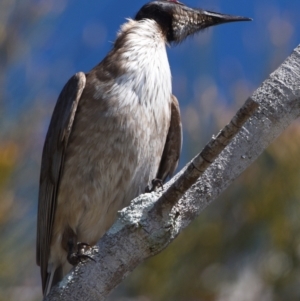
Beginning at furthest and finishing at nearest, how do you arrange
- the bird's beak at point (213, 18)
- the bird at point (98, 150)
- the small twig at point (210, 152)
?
the bird's beak at point (213, 18), the bird at point (98, 150), the small twig at point (210, 152)

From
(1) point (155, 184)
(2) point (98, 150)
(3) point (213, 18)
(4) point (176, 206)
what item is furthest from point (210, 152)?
(3) point (213, 18)

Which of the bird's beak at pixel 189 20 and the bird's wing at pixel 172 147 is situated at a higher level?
the bird's beak at pixel 189 20

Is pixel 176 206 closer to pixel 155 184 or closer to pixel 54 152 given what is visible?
pixel 155 184

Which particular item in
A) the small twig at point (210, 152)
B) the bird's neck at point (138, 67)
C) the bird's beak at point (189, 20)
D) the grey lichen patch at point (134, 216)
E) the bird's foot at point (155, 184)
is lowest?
the small twig at point (210, 152)

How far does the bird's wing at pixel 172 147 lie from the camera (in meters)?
3.13

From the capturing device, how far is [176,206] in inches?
72.5

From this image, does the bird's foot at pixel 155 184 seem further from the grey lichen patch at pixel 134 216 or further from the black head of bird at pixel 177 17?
the black head of bird at pixel 177 17

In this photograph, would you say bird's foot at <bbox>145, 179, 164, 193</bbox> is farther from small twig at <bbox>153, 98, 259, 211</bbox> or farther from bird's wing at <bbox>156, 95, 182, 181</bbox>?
small twig at <bbox>153, 98, 259, 211</bbox>

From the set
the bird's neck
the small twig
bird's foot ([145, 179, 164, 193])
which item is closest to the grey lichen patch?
the small twig

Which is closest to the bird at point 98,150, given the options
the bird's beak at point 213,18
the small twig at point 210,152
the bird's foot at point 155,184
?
the bird's foot at point 155,184

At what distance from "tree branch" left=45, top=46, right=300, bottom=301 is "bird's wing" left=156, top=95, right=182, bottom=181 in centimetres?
125

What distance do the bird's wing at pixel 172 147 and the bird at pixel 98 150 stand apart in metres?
0.06

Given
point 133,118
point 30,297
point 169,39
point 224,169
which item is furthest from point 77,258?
point 169,39

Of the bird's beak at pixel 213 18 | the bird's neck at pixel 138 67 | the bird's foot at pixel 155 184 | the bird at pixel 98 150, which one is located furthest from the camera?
the bird's beak at pixel 213 18
